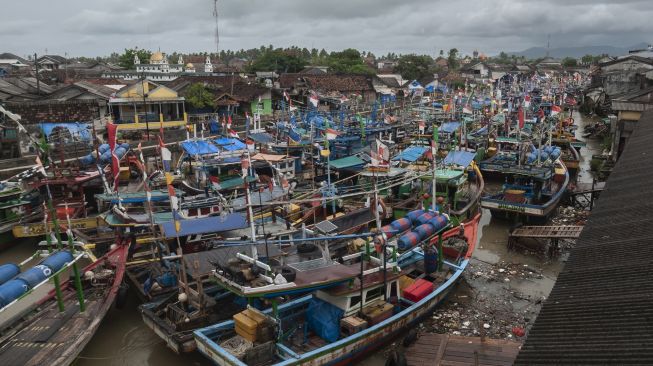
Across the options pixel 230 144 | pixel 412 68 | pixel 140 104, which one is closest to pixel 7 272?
pixel 230 144

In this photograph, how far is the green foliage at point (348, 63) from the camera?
84.5 m

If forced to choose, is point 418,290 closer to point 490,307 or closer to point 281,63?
point 490,307

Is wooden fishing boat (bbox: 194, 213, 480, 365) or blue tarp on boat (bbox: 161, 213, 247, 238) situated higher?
blue tarp on boat (bbox: 161, 213, 247, 238)

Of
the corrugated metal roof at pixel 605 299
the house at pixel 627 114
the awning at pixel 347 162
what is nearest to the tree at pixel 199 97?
the awning at pixel 347 162

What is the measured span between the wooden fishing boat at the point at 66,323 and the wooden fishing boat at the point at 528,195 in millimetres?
17383

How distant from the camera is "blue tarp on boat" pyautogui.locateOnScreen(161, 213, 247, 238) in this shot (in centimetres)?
1623

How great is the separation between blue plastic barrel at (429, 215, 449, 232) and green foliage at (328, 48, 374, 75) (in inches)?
2628

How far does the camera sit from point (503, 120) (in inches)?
1725

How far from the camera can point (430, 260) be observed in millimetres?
16172

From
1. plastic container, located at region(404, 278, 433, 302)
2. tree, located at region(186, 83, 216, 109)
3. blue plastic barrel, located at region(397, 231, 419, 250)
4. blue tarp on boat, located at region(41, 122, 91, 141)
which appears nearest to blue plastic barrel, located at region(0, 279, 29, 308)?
blue plastic barrel, located at region(397, 231, 419, 250)

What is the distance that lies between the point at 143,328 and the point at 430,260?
9.60m

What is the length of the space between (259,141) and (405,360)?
79.7 feet

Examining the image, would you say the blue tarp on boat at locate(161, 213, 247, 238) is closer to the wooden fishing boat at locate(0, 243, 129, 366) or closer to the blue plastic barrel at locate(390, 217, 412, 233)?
the wooden fishing boat at locate(0, 243, 129, 366)

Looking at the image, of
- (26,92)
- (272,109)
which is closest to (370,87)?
(272,109)
